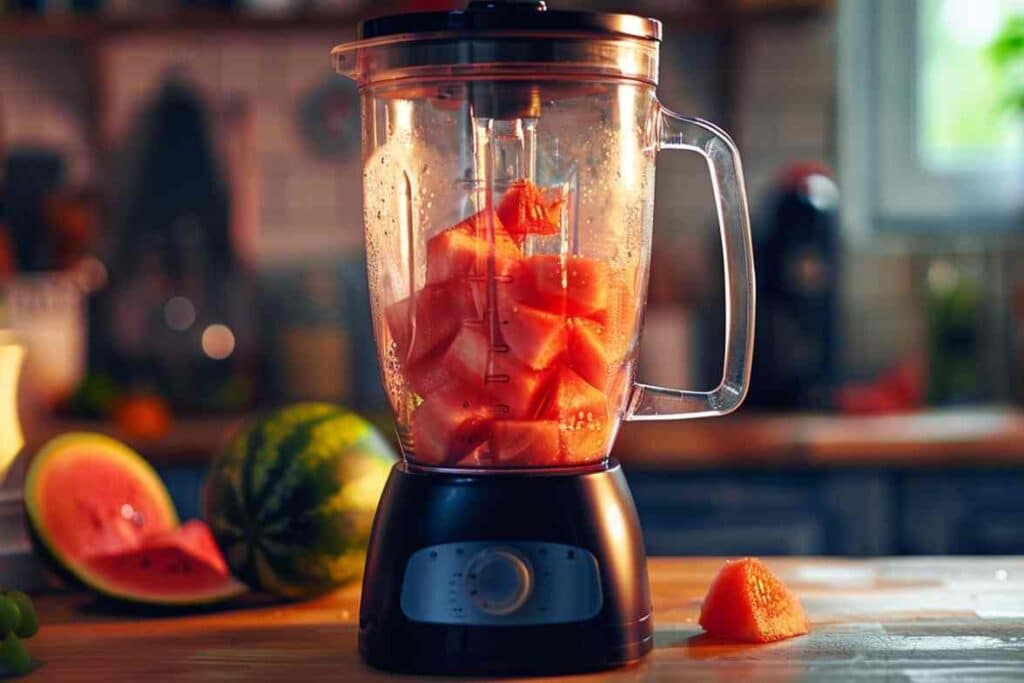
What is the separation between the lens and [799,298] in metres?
2.76

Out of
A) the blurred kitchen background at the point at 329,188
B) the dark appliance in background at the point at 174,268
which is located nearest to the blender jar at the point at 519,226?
the blurred kitchen background at the point at 329,188

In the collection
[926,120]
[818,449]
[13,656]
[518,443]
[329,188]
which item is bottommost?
[818,449]

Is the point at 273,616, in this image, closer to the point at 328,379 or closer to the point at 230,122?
the point at 328,379

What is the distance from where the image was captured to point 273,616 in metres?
1.17

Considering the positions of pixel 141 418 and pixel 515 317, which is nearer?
pixel 515 317

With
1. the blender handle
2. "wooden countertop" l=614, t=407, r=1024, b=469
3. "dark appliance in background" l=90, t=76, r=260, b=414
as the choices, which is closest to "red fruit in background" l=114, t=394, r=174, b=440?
"dark appliance in background" l=90, t=76, r=260, b=414

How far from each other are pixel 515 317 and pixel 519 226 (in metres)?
0.08

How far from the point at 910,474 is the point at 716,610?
1.46m

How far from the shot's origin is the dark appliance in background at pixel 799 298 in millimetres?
2752

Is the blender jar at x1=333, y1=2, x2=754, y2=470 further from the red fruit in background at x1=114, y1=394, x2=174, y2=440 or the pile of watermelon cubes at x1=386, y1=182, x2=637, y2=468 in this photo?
the red fruit in background at x1=114, y1=394, x2=174, y2=440

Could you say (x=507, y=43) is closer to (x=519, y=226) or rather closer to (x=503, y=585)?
(x=519, y=226)

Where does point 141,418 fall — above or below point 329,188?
below

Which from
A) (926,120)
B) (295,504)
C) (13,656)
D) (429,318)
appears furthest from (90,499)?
(926,120)

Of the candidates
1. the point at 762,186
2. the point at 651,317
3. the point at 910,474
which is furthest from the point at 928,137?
the point at 910,474
